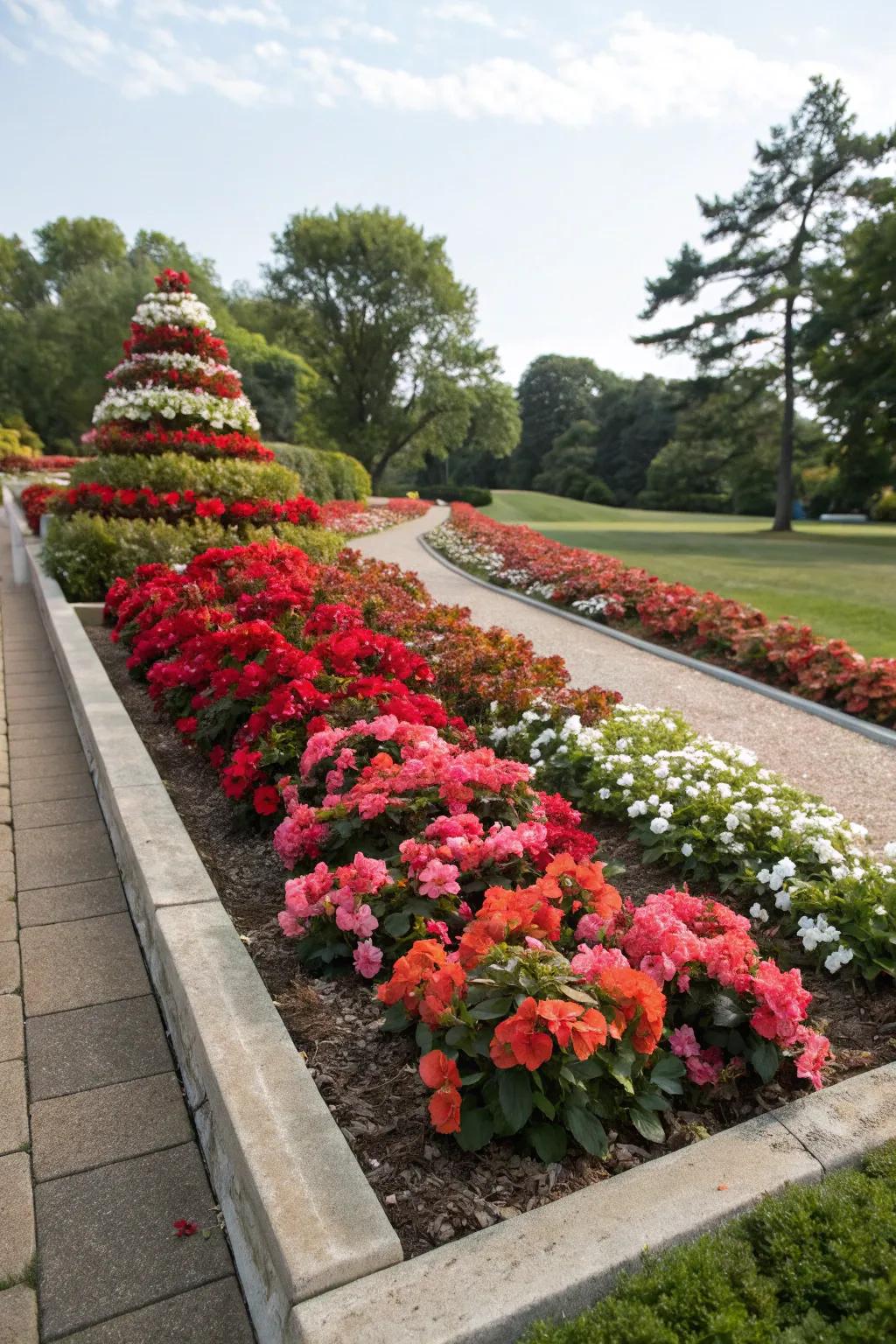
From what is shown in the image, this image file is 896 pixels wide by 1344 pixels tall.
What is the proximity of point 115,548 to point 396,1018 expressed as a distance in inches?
258

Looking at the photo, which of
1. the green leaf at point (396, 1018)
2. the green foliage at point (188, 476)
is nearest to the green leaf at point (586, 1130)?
the green leaf at point (396, 1018)

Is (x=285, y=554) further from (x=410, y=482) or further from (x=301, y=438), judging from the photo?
(x=410, y=482)

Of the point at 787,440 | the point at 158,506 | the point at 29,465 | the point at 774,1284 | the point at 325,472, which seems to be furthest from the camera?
the point at 29,465

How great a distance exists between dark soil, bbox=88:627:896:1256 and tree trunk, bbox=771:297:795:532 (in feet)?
80.8

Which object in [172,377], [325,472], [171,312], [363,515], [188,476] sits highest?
[171,312]

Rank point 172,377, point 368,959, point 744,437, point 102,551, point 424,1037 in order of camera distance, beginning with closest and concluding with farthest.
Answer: point 424,1037
point 368,959
point 102,551
point 172,377
point 744,437

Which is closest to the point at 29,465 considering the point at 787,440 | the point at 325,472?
the point at 325,472

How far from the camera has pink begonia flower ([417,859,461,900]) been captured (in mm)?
2217

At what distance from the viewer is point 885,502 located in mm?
31969

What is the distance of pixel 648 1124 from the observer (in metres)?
1.76

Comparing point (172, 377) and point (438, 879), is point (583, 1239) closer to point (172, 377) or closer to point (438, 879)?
point (438, 879)

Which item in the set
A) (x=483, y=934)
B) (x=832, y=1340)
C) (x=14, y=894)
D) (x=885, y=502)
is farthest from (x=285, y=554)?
→ (x=885, y=502)

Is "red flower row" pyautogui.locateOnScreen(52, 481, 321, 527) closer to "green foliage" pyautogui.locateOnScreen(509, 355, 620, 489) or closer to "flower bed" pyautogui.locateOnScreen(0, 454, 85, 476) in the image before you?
"flower bed" pyautogui.locateOnScreen(0, 454, 85, 476)

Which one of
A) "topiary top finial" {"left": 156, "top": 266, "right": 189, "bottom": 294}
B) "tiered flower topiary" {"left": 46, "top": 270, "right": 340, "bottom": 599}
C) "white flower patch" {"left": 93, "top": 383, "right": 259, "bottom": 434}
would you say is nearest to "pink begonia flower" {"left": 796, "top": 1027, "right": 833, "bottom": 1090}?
"tiered flower topiary" {"left": 46, "top": 270, "right": 340, "bottom": 599}
